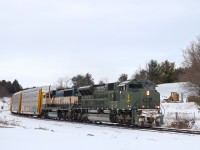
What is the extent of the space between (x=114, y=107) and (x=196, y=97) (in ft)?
36.4

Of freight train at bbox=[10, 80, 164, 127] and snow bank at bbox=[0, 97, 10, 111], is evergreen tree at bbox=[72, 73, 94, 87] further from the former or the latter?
freight train at bbox=[10, 80, 164, 127]

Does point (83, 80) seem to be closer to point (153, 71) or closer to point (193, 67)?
point (153, 71)

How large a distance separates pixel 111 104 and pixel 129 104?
8.33 feet

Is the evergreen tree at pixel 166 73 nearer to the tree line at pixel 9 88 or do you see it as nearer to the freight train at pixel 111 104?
the freight train at pixel 111 104

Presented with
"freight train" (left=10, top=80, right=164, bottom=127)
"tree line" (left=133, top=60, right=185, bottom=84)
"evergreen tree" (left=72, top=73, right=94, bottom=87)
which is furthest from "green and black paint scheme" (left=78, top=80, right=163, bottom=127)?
"evergreen tree" (left=72, top=73, right=94, bottom=87)

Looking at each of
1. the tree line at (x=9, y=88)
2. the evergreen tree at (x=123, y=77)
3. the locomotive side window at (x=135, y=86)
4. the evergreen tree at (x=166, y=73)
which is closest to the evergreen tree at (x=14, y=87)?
the tree line at (x=9, y=88)

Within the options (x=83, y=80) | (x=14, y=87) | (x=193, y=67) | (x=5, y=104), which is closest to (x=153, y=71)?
(x=83, y=80)

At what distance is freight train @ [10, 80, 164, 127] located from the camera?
68.3ft

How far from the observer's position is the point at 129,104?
2139cm

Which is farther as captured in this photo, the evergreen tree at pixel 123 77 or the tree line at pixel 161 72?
the evergreen tree at pixel 123 77

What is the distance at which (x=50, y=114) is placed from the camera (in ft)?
119

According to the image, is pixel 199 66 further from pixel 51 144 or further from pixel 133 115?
pixel 51 144

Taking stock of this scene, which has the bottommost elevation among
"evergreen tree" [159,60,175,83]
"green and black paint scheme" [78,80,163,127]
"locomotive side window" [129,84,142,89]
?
"green and black paint scheme" [78,80,163,127]

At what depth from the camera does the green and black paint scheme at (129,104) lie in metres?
20.4
